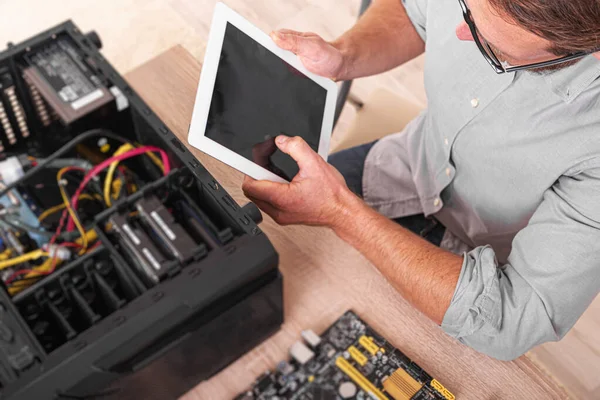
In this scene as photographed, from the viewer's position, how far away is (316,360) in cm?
Result: 91

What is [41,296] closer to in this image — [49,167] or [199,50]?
[49,167]

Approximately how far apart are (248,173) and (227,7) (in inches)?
9.8

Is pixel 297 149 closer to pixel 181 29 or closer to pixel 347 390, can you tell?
pixel 347 390

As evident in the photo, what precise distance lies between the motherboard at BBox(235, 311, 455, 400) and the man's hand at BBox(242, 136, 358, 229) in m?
0.17

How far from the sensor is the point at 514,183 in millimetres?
1013

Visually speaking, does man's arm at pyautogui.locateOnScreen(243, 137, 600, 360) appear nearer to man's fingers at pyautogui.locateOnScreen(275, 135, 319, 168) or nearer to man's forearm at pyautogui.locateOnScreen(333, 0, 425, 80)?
man's fingers at pyautogui.locateOnScreen(275, 135, 319, 168)

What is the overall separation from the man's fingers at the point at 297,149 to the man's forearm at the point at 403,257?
0.40 feet

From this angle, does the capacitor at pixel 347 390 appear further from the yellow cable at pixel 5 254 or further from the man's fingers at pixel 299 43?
the yellow cable at pixel 5 254

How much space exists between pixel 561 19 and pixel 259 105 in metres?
0.41

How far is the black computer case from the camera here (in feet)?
2.62

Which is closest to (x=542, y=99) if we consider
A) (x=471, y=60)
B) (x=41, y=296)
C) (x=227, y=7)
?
(x=471, y=60)

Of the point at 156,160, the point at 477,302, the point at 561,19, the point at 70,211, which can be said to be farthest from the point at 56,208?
the point at 561,19

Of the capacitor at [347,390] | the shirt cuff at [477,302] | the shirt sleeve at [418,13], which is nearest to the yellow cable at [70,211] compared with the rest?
the capacitor at [347,390]

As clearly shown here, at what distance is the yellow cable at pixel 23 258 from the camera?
1.02m
